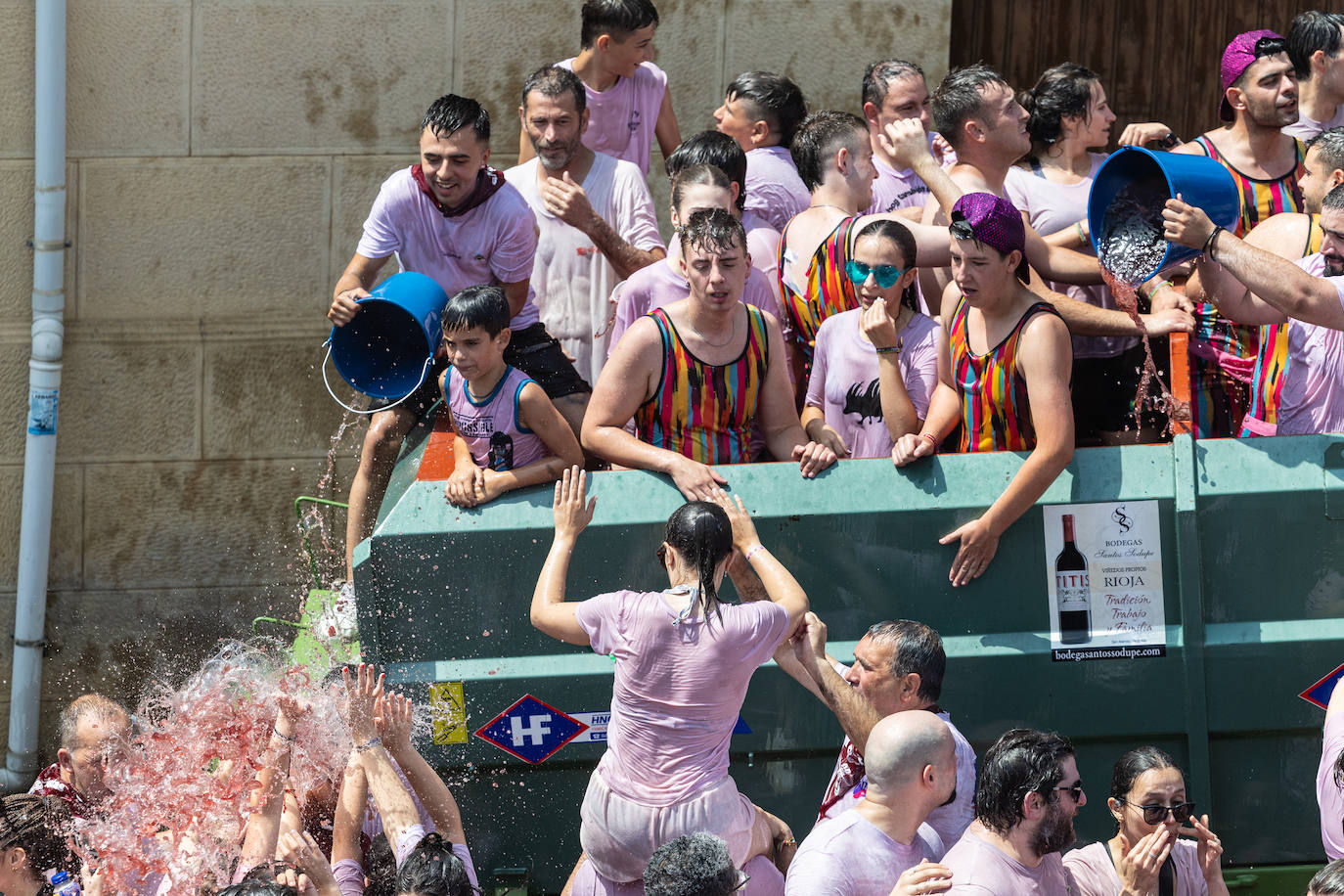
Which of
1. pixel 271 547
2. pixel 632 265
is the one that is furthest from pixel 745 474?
pixel 271 547

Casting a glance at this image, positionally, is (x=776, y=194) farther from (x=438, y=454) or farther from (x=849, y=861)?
(x=849, y=861)

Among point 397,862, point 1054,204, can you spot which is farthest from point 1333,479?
point 397,862

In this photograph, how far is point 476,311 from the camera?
170 inches

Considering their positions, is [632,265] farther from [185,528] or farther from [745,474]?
[185,528]

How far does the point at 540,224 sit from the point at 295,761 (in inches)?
95.6

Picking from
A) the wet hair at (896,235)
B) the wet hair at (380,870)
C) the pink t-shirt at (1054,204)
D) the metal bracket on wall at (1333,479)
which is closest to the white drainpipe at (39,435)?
the wet hair at (380,870)

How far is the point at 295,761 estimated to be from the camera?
159 inches

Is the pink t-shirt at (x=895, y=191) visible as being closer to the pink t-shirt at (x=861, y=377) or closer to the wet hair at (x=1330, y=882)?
the pink t-shirt at (x=861, y=377)

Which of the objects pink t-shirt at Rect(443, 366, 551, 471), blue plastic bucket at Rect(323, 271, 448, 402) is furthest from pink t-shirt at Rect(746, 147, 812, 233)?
pink t-shirt at Rect(443, 366, 551, 471)

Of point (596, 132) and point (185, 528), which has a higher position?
point (596, 132)

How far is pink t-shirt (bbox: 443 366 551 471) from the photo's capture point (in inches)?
172

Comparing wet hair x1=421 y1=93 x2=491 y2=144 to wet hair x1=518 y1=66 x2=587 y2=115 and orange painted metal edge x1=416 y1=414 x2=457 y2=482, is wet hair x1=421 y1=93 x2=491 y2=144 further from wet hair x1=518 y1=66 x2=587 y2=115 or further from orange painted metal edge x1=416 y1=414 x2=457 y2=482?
orange painted metal edge x1=416 y1=414 x2=457 y2=482

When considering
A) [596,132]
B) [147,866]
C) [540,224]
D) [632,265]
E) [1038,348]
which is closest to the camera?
[147,866]

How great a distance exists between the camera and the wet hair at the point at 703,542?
3.39 meters
